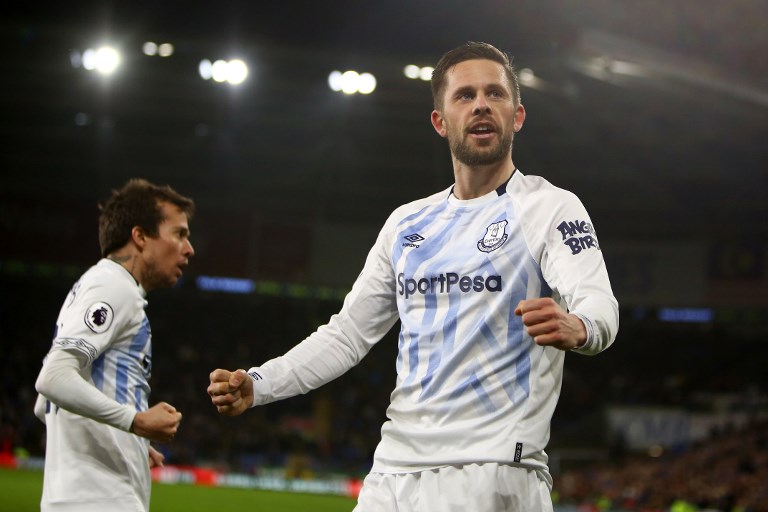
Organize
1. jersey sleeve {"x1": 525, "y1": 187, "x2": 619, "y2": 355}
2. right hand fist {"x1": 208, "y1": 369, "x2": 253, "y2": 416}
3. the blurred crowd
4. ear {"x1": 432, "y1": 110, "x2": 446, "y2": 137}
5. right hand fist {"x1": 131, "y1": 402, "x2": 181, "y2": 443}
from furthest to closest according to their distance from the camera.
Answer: the blurred crowd < right hand fist {"x1": 131, "y1": 402, "x2": 181, "y2": 443} < ear {"x1": 432, "y1": 110, "x2": 446, "y2": 137} < right hand fist {"x1": 208, "y1": 369, "x2": 253, "y2": 416} < jersey sleeve {"x1": 525, "y1": 187, "x2": 619, "y2": 355}

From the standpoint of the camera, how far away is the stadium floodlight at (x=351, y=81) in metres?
19.8

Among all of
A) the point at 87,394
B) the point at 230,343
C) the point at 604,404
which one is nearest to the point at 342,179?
the point at 230,343

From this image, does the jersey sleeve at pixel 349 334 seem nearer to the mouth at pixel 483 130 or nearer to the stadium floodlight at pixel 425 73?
the mouth at pixel 483 130

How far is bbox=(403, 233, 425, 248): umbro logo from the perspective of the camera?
10.5 ft

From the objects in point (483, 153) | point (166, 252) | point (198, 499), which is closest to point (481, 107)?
point (483, 153)

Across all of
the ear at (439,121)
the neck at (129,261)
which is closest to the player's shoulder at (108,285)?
the neck at (129,261)

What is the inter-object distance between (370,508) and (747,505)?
57.3 feet

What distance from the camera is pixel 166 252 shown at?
4.56 metres

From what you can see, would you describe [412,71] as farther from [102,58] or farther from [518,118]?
[518,118]

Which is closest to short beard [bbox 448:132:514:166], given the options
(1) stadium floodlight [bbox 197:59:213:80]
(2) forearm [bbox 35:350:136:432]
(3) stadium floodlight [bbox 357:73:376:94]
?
(2) forearm [bbox 35:350:136:432]

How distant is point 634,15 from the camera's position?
14031 mm

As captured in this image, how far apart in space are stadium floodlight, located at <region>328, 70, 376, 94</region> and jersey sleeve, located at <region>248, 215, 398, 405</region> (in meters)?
16.4

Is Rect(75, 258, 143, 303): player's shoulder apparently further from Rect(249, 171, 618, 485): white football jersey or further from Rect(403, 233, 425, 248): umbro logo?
Rect(403, 233, 425, 248): umbro logo

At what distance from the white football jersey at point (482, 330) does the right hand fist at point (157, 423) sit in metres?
0.81
